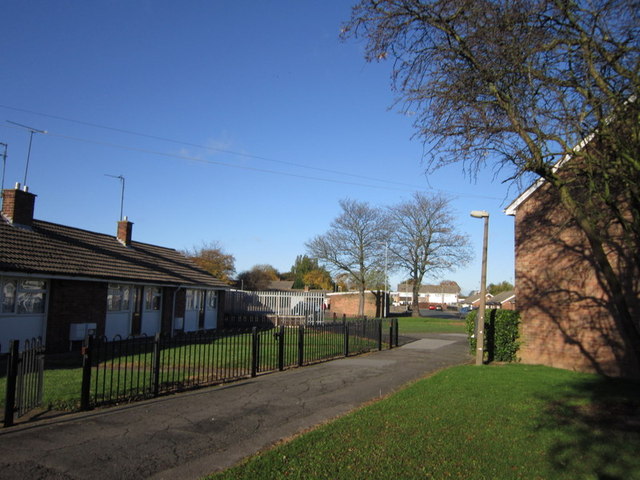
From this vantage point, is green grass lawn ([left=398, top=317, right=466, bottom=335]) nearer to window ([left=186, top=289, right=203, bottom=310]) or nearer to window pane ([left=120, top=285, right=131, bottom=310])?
window ([left=186, top=289, right=203, bottom=310])

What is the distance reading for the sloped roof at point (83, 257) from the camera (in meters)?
15.5

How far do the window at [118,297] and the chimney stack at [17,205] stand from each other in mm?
3732

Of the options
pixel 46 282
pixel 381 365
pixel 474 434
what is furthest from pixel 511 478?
pixel 46 282

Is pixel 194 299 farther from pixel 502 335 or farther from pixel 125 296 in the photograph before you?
pixel 502 335

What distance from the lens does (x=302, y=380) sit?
11.5m

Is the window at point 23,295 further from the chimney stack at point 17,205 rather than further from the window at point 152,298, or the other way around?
the window at point 152,298

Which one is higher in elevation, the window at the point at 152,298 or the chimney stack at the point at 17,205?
the chimney stack at the point at 17,205

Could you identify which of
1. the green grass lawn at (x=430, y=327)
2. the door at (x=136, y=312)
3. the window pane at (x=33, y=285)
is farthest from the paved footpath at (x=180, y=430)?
the green grass lawn at (x=430, y=327)

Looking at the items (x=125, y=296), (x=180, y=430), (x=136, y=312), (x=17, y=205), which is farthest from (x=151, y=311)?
(x=180, y=430)

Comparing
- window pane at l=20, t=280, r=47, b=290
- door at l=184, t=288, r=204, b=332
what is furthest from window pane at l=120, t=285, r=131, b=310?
door at l=184, t=288, r=204, b=332

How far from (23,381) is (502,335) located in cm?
1322

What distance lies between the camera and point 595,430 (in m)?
7.25

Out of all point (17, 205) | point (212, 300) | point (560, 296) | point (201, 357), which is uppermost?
point (17, 205)

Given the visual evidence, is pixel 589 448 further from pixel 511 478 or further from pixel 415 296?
pixel 415 296
